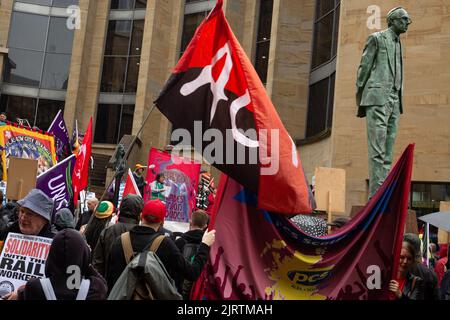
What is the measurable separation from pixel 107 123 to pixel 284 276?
29.7m

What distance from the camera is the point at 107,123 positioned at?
109 ft

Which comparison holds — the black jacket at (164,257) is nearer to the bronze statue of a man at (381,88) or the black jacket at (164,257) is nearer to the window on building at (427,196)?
the bronze statue of a man at (381,88)

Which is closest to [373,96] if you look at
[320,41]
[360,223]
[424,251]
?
[424,251]

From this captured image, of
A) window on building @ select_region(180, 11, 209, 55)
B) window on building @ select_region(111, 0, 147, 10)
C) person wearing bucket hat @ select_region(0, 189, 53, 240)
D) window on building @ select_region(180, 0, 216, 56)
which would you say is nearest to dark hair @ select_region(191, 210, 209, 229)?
person wearing bucket hat @ select_region(0, 189, 53, 240)

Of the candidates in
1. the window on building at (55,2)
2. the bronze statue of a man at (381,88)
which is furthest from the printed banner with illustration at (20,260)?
the window on building at (55,2)

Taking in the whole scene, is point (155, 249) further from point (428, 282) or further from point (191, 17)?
point (191, 17)

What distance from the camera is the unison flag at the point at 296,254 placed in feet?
15.3

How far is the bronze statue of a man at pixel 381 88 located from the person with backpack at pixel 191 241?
11.6 feet

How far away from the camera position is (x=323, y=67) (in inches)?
880

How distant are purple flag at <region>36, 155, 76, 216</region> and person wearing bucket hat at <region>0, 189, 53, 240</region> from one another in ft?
13.2

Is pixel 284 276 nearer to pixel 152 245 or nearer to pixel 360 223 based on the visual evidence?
pixel 360 223

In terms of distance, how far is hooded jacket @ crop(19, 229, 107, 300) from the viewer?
11.3 ft

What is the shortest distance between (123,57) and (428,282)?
30.7m
